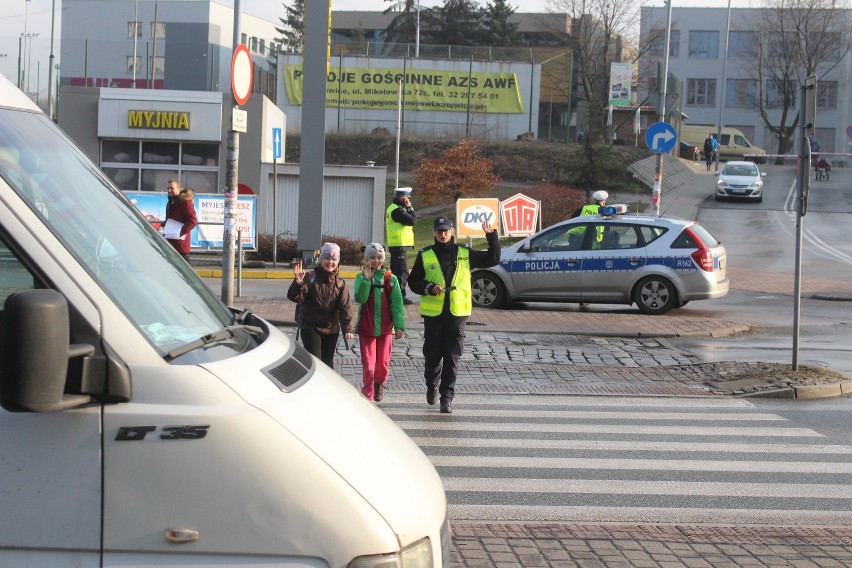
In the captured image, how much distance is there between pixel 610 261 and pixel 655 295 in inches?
36.5

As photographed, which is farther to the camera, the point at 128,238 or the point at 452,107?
the point at 452,107

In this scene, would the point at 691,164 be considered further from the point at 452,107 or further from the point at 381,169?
the point at 381,169

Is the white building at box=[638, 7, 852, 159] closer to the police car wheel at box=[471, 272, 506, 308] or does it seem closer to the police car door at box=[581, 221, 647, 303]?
the police car door at box=[581, 221, 647, 303]

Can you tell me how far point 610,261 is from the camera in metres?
18.9

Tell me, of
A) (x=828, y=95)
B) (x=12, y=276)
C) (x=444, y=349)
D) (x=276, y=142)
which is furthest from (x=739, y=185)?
(x=828, y=95)

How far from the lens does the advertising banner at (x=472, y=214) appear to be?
25.6 meters

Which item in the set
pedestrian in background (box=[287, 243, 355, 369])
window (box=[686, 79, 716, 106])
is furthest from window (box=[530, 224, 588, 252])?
window (box=[686, 79, 716, 106])

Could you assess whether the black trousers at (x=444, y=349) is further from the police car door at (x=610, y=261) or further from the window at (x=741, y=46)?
the window at (x=741, y=46)

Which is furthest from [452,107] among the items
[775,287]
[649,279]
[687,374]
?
[687,374]

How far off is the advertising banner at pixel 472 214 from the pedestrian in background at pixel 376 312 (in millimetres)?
14736

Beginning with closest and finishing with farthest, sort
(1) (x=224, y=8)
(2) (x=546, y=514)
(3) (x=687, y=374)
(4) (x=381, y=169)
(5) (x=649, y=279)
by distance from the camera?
(2) (x=546, y=514) < (3) (x=687, y=374) < (5) (x=649, y=279) < (4) (x=381, y=169) < (1) (x=224, y=8)

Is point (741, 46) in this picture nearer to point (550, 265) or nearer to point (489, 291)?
point (550, 265)

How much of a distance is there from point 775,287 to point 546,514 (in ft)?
62.5

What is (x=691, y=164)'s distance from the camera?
6500cm
